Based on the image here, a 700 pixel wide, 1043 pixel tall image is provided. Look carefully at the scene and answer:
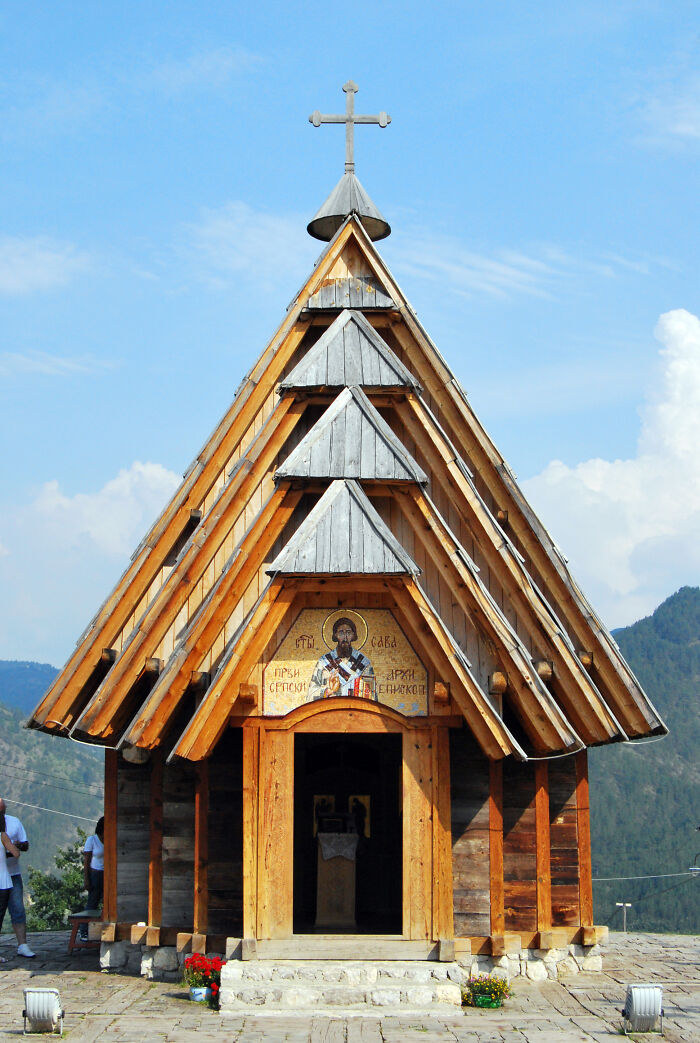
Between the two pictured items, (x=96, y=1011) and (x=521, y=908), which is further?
(x=521, y=908)

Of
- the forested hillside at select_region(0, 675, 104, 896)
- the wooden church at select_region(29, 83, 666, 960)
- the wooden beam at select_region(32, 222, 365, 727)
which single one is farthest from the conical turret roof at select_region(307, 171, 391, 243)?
the forested hillside at select_region(0, 675, 104, 896)

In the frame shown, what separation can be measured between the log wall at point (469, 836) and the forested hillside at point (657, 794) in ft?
173

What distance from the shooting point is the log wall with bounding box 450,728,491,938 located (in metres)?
13.2

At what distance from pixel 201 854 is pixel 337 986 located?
7.37 feet

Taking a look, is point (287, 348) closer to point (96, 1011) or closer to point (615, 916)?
point (96, 1011)

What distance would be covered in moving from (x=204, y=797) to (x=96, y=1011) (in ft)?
8.04

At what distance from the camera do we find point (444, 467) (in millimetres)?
14484

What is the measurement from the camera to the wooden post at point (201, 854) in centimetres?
1341

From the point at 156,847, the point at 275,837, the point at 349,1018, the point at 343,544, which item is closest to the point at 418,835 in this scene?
the point at 275,837

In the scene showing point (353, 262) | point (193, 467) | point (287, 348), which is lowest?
point (193, 467)

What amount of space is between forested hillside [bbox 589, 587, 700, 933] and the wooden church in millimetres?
51975

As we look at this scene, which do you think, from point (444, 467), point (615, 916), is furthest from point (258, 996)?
point (615, 916)

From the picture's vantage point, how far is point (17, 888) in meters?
14.8

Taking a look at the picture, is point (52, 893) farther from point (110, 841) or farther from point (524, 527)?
point (524, 527)
